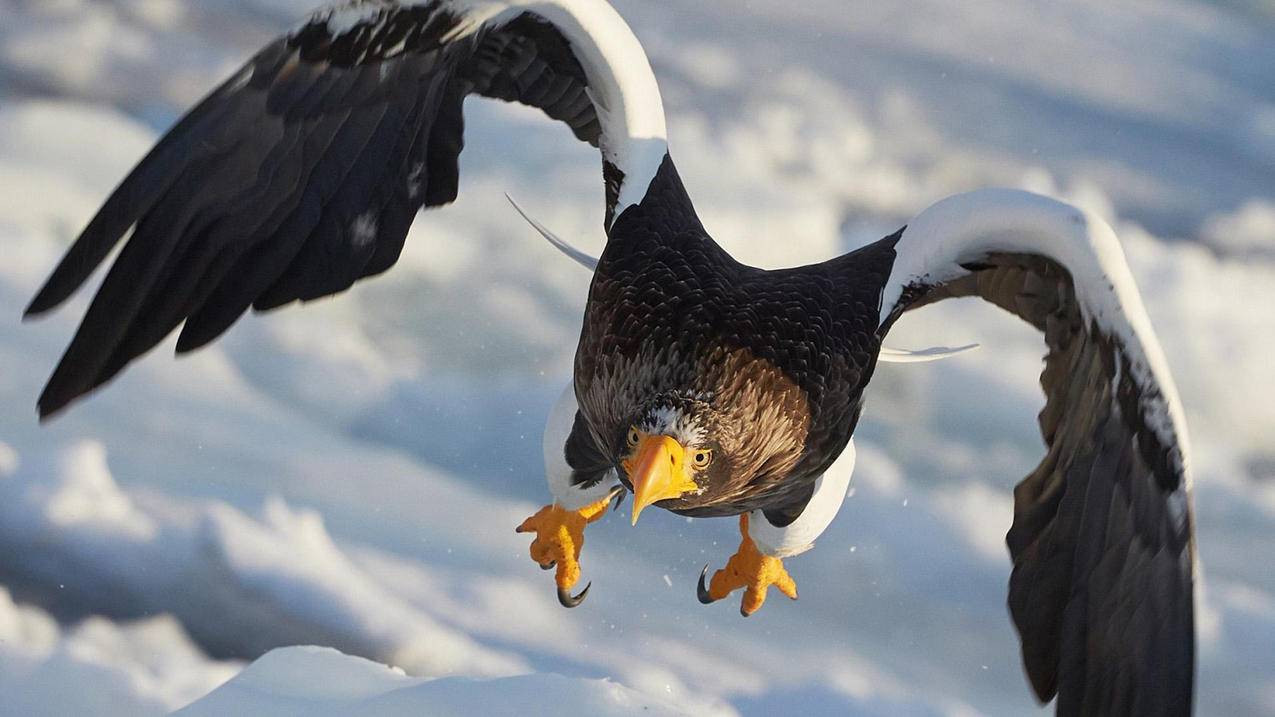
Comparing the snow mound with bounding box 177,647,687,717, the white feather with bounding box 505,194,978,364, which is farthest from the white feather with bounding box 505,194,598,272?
the snow mound with bounding box 177,647,687,717

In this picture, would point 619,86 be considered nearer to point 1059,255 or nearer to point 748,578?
point 1059,255

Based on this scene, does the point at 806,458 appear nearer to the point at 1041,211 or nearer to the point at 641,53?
the point at 1041,211

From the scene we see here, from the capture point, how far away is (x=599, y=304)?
2521 millimetres

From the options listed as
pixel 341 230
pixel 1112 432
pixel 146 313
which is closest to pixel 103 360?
pixel 146 313

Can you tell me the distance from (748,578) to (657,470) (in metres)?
1.39

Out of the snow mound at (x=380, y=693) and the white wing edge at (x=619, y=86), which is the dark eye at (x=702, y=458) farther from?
the snow mound at (x=380, y=693)

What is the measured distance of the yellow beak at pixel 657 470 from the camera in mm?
2236

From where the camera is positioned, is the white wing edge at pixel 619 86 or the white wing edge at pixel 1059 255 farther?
the white wing edge at pixel 619 86

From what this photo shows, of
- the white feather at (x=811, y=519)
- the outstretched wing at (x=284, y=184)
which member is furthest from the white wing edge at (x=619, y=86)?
the white feather at (x=811, y=519)

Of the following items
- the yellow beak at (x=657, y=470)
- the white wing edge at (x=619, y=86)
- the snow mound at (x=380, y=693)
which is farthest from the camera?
the snow mound at (x=380, y=693)

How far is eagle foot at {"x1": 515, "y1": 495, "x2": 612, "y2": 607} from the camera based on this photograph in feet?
11.2

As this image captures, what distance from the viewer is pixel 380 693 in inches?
181

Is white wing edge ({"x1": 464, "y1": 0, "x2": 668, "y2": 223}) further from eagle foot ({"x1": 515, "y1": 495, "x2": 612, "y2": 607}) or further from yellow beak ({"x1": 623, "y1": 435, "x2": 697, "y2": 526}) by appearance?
eagle foot ({"x1": 515, "y1": 495, "x2": 612, "y2": 607})

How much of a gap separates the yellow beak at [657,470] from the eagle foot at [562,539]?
112 centimetres
